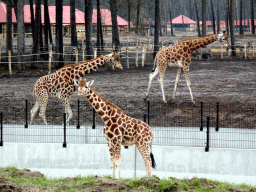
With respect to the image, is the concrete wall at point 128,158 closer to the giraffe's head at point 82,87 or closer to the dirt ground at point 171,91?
the dirt ground at point 171,91

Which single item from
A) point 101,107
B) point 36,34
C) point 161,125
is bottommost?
point 161,125

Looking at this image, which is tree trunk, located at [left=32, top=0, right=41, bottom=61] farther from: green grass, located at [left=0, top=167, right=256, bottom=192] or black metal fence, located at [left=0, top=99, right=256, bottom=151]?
green grass, located at [left=0, top=167, right=256, bottom=192]

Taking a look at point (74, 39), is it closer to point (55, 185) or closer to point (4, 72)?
point (4, 72)

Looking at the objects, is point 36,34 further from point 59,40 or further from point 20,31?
point 20,31

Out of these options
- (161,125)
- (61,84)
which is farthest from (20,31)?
(161,125)

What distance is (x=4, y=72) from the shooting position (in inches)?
1169

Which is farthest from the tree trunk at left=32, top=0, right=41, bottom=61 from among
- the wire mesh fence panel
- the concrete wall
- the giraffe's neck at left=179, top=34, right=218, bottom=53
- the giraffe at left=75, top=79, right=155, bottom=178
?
the giraffe at left=75, top=79, right=155, bottom=178

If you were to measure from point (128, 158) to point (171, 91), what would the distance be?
32.3 ft

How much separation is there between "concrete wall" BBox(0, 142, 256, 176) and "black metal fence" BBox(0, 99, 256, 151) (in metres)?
0.31

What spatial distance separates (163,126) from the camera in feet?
50.2

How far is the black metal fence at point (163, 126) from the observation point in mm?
13547

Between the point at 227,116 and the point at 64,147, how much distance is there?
6.41 m

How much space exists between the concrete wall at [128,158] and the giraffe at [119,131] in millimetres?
2021

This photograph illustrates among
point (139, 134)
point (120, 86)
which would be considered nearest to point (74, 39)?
point (120, 86)
